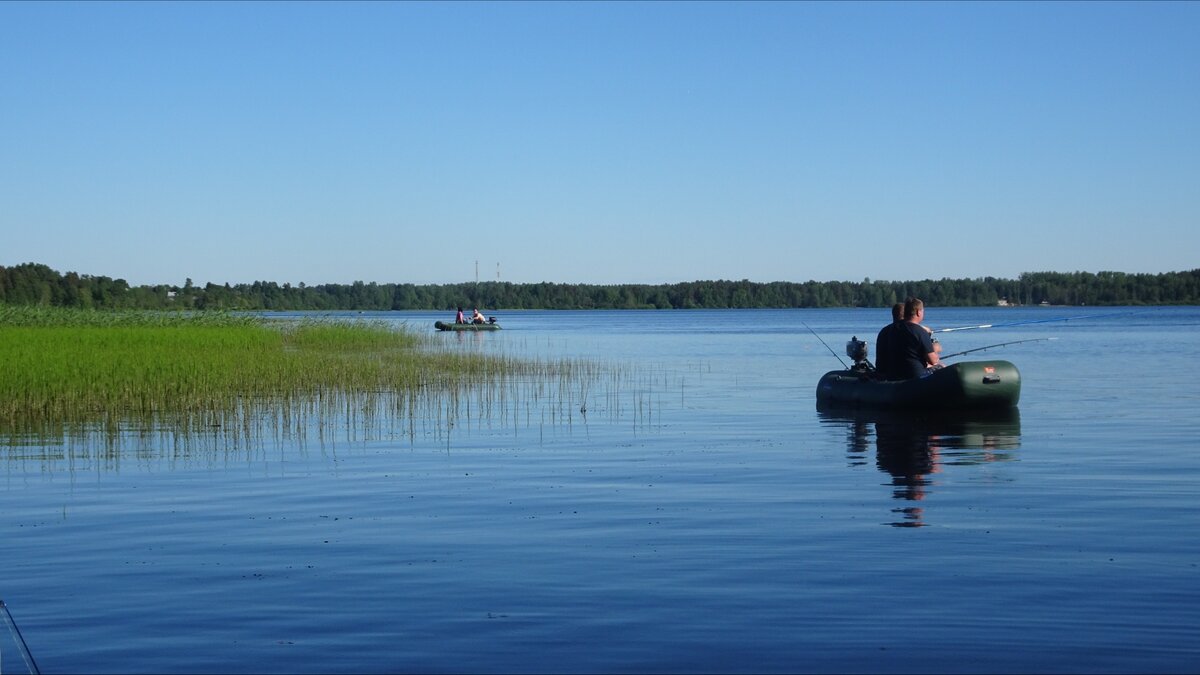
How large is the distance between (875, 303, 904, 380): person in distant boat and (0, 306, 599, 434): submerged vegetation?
6.10 metres

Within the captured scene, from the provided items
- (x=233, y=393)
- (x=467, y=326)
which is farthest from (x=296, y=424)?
(x=467, y=326)

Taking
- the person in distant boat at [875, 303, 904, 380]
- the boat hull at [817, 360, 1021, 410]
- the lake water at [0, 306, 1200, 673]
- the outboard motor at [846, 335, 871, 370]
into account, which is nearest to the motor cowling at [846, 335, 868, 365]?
the outboard motor at [846, 335, 871, 370]

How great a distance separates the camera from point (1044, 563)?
8.12m

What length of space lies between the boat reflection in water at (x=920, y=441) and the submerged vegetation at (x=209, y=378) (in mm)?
5971

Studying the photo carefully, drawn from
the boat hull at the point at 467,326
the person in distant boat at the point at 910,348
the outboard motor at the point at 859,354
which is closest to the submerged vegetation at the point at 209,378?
the outboard motor at the point at 859,354

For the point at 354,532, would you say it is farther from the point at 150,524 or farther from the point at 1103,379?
the point at 1103,379

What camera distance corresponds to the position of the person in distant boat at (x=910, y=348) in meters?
17.8

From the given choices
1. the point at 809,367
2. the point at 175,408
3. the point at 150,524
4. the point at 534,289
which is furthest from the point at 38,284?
the point at 534,289

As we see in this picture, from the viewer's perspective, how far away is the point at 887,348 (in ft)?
60.3

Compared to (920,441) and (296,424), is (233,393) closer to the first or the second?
(296,424)

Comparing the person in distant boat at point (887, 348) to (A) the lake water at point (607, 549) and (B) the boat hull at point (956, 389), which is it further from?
(A) the lake water at point (607, 549)

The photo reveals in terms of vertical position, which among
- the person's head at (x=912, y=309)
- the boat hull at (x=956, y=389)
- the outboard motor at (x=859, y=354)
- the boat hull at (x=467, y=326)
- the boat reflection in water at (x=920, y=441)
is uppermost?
the person's head at (x=912, y=309)

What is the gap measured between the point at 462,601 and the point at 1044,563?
11.6 feet

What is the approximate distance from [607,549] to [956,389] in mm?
9777
